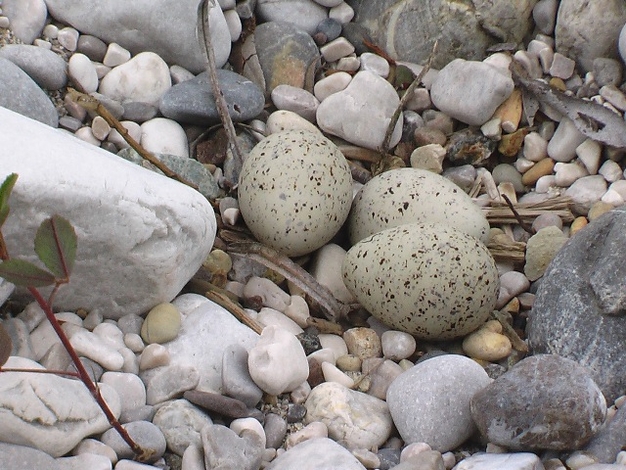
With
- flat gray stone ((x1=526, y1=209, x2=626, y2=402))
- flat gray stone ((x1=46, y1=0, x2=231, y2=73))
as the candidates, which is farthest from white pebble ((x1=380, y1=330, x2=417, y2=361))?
flat gray stone ((x1=46, y1=0, x2=231, y2=73))

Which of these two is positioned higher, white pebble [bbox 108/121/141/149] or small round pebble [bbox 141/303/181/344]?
white pebble [bbox 108/121/141/149]

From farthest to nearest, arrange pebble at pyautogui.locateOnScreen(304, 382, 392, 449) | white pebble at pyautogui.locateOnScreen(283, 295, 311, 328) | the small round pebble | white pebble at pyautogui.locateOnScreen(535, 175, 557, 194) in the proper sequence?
white pebble at pyautogui.locateOnScreen(535, 175, 557, 194), white pebble at pyautogui.locateOnScreen(283, 295, 311, 328), the small round pebble, pebble at pyautogui.locateOnScreen(304, 382, 392, 449)

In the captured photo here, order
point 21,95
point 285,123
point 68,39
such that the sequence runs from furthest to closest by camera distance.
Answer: point 285,123, point 68,39, point 21,95

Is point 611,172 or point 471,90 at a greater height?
point 471,90

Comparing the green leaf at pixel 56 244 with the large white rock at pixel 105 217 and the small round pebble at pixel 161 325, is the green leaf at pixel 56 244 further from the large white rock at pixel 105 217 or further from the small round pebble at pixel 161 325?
the small round pebble at pixel 161 325

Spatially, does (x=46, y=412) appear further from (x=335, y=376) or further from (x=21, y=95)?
(x=21, y=95)

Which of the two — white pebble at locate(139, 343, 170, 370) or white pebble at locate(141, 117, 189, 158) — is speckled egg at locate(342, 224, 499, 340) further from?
white pebble at locate(141, 117, 189, 158)

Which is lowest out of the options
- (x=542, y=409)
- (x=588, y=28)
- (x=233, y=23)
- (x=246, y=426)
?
(x=246, y=426)

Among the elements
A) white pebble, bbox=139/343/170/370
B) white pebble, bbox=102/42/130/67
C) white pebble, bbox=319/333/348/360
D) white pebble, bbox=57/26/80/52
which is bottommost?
white pebble, bbox=319/333/348/360

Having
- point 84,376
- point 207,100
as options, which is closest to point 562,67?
point 207,100
